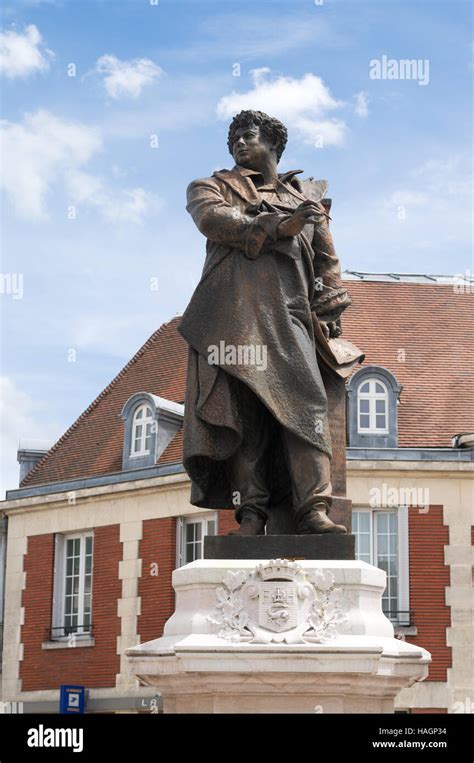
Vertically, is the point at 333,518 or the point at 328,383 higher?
the point at 328,383

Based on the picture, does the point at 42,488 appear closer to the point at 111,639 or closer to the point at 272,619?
the point at 111,639

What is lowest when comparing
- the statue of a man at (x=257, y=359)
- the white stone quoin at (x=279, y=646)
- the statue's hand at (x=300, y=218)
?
the white stone quoin at (x=279, y=646)

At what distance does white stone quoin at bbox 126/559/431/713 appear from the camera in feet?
23.1

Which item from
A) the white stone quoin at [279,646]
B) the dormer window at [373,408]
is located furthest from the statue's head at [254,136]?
the dormer window at [373,408]

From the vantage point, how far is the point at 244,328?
780 centimetres

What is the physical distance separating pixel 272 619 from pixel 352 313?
2446 cm

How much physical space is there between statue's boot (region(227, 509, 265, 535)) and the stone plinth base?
0.32ft

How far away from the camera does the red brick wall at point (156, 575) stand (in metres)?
28.0

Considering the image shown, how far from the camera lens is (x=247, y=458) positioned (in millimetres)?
7988

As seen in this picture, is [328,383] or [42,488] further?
[42,488]

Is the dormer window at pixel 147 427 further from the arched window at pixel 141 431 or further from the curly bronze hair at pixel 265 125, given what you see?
the curly bronze hair at pixel 265 125

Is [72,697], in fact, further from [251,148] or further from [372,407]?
[251,148]

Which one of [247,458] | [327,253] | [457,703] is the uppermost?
[327,253]
